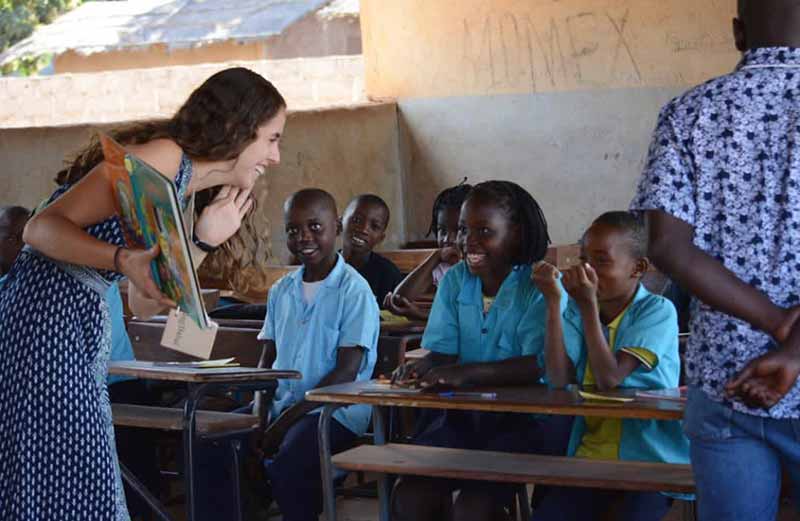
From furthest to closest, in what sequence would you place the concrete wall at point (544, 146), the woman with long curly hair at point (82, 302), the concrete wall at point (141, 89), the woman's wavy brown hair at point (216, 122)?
the concrete wall at point (141, 89) < the concrete wall at point (544, 146) < the woman's wavy brown hair at point (216, 122) < the woman with long curly hair at point (82, 302)

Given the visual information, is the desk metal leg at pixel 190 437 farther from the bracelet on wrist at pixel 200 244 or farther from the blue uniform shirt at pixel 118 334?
the bracelet on wrist at pixel 200 244

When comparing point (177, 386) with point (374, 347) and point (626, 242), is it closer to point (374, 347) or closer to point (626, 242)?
point (374, 347)

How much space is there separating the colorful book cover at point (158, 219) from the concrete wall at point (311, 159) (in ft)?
19.1

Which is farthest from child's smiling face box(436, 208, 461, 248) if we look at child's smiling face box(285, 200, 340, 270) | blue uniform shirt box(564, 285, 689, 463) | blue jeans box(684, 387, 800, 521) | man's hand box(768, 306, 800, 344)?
man's hand box(768, 306, 800, 344)

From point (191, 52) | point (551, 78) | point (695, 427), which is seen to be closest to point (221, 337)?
point (695, 427)

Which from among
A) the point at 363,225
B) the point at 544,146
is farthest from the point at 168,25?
the point at 363,225

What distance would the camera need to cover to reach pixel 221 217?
284 centimetres

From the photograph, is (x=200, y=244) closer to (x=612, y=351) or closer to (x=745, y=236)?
(x=745, y=236)

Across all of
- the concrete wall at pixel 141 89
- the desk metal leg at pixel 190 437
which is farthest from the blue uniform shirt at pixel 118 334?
the concrete wall at pixel 141 89

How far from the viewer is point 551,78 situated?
27.6ft

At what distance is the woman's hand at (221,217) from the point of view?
9.31ft

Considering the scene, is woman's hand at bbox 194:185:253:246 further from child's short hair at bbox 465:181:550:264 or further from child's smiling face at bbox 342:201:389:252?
child's smiling face at bbox 342:201:389:252

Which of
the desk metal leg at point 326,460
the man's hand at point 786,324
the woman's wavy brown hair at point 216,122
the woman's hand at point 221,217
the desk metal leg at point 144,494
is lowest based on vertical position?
the desk metal leg at point 144,494

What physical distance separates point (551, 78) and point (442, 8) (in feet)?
3.04
